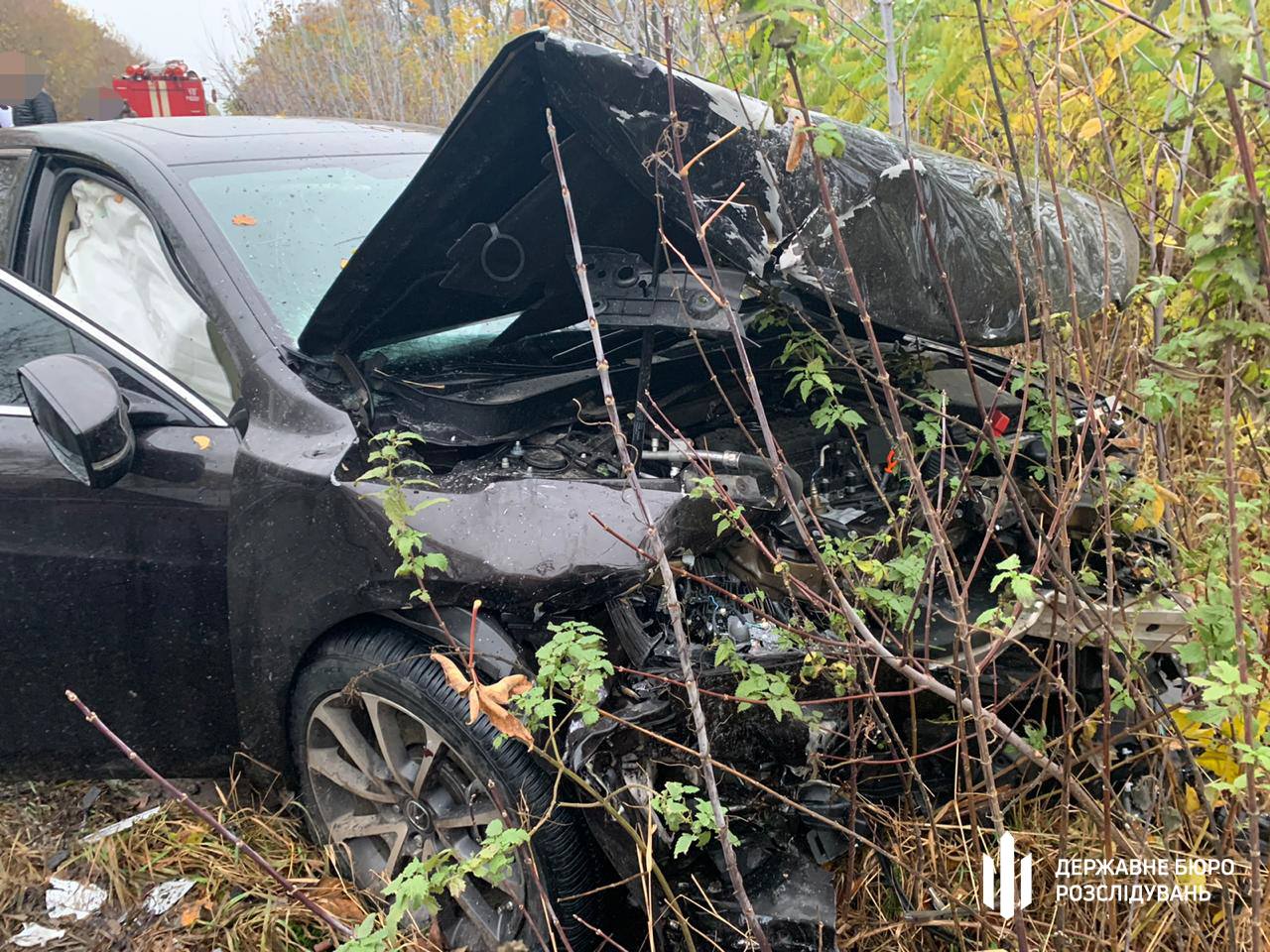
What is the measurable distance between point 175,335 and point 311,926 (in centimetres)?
142

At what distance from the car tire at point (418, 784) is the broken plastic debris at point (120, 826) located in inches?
21.3

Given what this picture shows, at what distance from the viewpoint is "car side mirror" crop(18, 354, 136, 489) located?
1929 millimetres

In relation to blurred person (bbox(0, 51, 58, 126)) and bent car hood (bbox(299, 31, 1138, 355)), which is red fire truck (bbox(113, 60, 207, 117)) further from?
bent car hood (bbox(299, 31, 1138, 355))

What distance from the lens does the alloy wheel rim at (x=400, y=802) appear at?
78.2 inches

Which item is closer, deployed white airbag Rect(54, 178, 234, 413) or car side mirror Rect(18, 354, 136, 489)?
car side mirror Rect(18, 354, 136, 489)

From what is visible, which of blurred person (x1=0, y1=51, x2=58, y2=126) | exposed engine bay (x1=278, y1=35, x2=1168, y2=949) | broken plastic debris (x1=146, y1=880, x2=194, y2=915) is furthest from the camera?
blurred person (x1=0, y1=51, x2=58, y2=126)

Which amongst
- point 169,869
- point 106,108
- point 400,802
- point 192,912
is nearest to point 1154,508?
point 400,802

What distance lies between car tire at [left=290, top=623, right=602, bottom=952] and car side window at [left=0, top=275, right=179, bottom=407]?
895 mm

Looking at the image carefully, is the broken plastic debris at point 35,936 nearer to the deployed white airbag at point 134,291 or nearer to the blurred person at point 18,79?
the deployed white airbag at point 134,291

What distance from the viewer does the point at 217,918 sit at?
2217 millimetres

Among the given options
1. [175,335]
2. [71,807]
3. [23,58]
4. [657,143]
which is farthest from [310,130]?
[23,58]

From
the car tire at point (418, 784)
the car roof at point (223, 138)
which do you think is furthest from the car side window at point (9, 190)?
the car tire at point (418, 784)

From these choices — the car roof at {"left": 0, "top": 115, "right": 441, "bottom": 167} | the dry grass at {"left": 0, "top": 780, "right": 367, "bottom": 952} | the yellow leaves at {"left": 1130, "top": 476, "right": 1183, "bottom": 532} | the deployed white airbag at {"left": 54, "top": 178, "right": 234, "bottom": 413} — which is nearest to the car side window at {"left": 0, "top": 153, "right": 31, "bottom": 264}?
the car roof at {"left": 0, "top": 115, "right": 441, "bottom": 167}

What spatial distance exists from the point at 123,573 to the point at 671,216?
145 centimetres
